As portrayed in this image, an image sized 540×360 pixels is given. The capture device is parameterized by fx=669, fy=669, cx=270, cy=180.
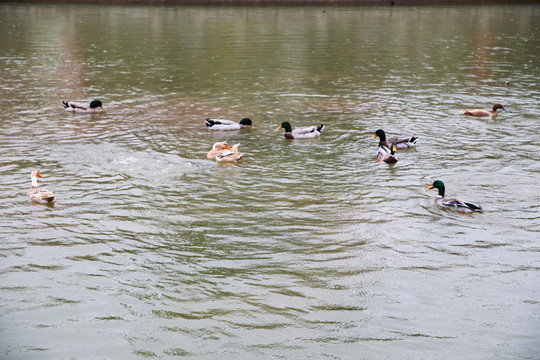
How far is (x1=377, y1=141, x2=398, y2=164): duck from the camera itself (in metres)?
14.2

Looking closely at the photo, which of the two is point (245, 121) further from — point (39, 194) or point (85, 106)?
point (39, 194)

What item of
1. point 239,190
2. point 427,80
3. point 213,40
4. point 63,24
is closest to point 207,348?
point 239,190

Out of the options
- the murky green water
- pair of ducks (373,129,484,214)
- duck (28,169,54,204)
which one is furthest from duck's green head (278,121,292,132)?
duck (28,169,54,204)

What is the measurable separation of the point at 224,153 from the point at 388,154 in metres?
3.49

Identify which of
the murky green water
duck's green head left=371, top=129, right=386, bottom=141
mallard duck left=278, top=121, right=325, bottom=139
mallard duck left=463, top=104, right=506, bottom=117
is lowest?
the murky green water

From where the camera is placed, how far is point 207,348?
25.4ft

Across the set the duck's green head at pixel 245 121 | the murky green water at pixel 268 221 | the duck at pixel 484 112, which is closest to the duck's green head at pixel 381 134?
the murky green water at pixel 268 221

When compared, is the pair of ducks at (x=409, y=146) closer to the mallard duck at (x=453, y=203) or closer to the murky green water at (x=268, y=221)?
the mallard duck at (x=453, y=203)

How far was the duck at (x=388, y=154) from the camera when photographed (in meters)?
14.2

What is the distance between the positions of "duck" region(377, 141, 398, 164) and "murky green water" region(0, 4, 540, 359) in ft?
0.62

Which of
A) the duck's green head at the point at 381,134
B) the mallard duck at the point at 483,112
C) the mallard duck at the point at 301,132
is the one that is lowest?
the mallard duck at the point at 301,132

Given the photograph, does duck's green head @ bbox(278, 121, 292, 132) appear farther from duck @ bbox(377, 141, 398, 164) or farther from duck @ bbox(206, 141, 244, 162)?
duck @ bbox(377, 141, 398, 164)

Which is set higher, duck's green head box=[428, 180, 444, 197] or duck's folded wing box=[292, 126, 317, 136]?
duck's folded wing box=[292, 126, 317, 136]

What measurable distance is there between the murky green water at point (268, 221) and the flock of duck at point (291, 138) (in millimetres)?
217
